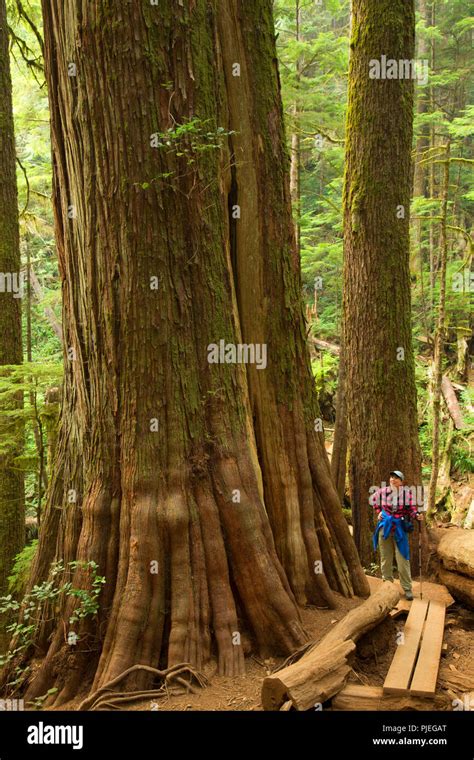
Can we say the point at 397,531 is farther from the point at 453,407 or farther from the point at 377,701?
Answer: the point at 453,407

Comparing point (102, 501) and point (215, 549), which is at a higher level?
point (102, 501)

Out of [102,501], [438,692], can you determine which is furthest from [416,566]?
[102,501]

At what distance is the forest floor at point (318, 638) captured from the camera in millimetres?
4176

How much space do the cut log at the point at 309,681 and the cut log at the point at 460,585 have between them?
10.5 ft

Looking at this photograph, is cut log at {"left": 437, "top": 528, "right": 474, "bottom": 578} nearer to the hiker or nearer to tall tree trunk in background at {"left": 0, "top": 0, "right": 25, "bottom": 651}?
the hiker

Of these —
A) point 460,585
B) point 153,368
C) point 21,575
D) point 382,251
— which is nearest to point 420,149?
point 382,251

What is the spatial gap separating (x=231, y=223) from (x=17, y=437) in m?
4.12

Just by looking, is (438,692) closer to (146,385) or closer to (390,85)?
(146,385)

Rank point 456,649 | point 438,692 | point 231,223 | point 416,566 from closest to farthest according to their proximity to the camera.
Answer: point 438,692, point 231,223, point 456,649, point 416,566

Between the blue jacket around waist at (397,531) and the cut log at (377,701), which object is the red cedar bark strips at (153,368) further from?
the blue jacket around waist at (397,531)

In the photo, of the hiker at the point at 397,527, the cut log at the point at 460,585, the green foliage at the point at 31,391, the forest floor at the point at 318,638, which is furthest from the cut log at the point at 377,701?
the green foliage at the point at 31,391

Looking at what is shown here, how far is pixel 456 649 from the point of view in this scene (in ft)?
19.4

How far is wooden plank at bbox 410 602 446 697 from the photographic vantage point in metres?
4.46

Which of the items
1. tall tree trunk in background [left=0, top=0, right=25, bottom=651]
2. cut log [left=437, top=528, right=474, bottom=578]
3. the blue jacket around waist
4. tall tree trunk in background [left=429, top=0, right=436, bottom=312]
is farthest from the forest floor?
tall tree trunk in background [left=429, top=0, right=436, bottom=312]
